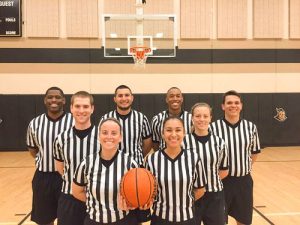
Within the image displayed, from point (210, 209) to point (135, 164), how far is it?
1074mm

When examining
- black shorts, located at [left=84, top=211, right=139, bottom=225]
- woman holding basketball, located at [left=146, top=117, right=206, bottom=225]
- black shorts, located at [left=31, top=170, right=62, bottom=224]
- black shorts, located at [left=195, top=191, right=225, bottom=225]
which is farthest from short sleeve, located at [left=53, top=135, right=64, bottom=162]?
black shorts, located at [left=195, top=191, right=225, bottom=225]

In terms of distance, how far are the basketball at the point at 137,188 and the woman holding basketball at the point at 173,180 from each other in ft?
0.70

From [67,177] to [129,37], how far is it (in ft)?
26.7

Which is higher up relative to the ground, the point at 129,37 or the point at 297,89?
the point at 129,37

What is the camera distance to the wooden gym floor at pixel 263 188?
20.4 feet

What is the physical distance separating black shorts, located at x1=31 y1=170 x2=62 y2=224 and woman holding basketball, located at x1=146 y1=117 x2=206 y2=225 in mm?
1524

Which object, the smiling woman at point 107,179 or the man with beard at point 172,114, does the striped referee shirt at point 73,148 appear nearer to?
the smiling woman at point 107,179

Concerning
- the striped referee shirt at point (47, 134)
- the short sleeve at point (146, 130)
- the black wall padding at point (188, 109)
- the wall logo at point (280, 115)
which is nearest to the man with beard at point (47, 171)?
the striped referee shirt at point (47, 134)

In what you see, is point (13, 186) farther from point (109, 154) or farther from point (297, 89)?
point (297, 89)

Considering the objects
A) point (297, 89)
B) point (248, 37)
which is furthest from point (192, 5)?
point (297, 89)

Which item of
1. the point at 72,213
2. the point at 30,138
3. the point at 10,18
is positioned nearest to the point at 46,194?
the point at 30,138

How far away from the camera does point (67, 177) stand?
379 cm

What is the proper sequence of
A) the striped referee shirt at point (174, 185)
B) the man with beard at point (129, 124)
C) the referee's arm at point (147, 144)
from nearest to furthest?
the striped referee shirt at point (174, 185) < the man with beard at point (129, 124) < the referee's arm at point (147, 144)

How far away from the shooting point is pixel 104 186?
Result: 10.5 ft
